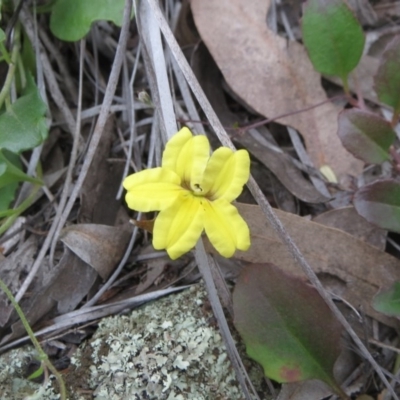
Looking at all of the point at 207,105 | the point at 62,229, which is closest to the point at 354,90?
the point at 207,105

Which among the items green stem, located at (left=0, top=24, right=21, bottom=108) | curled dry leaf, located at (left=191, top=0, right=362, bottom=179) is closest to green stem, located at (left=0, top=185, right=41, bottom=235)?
green stem, located at (left=0, top=24, right=21, bottom=108)

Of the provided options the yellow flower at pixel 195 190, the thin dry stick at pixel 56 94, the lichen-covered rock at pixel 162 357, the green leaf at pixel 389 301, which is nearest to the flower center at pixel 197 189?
the yellow flower at pixel 195 190

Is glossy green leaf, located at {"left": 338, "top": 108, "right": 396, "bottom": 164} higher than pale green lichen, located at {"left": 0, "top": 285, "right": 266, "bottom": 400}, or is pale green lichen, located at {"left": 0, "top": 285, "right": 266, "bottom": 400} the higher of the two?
glossy green leaf, located at {"left": 338, "top": 108, "right": 396, "bottom": 164}

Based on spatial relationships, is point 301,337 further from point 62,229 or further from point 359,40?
point 359,40

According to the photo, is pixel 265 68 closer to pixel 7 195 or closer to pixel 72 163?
pixel 72 163

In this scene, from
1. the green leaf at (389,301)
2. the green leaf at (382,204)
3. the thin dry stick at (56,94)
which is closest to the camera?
the green leaf at (389,301)

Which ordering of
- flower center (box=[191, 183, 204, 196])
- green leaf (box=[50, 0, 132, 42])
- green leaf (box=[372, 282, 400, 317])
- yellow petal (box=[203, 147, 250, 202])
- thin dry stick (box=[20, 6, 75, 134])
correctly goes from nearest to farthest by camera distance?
yellow petal (box=[203, 147, 250, 202]) → flower center (box=[191, 183, 204, 196]) → green leaf (box=[372, 282, 400, 317]) → green leaf (box=[50, 0, 132, 42]) → thin dry stick (box=[20, 6, 75, 134])

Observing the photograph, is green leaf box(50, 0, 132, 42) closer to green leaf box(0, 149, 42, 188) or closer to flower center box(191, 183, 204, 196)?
green leaf box(0, 149, 42, 188)

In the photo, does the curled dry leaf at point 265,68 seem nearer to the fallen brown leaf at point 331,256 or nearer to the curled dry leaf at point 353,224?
the curled dry leaf at point 353,224
